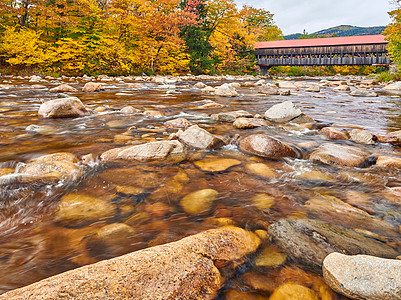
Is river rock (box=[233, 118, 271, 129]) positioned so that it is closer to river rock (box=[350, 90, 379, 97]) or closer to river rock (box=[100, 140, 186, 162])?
river rock (box=[100, 140, 186, 162])

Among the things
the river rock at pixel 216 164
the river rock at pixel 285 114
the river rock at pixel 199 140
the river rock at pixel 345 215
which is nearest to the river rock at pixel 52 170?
the river rock at pixel 216 164

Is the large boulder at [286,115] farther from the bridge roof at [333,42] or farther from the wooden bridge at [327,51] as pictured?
the bridge roof at [333,42]

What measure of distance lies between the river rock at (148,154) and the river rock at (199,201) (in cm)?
83

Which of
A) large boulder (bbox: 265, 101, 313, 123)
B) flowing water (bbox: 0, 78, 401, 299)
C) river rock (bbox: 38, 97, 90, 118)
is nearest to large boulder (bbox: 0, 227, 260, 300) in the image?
flowing water (bbox: 0, 78, 401, 299)

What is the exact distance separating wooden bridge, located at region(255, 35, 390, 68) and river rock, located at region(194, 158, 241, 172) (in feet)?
127

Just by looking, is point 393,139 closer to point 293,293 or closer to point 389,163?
point 389,163

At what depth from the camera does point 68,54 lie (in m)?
17.5

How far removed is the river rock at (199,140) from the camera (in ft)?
10.8

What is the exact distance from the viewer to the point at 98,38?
63.7 feet

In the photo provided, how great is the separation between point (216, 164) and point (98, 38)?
21.1 m

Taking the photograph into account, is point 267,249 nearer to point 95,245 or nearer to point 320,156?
point 95,245

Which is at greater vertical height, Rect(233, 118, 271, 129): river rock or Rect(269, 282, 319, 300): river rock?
Rect(233, 118, 271, 129): river rock

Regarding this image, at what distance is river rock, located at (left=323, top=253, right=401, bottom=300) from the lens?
104cm

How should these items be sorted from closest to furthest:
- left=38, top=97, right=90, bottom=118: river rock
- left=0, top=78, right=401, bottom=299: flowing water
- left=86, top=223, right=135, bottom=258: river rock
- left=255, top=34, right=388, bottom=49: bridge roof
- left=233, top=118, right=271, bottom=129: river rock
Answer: left=0, top=78, right=401, bottom=299: flowing water, left=86, top=223, right=135, bottom=258: river rock, left=233, top=118, right=271, bottom=129: river rock, left=38, top=97, right=90, bottom=118: river rock, left=255, top=34, right=388, bottom=49: bridge roof
